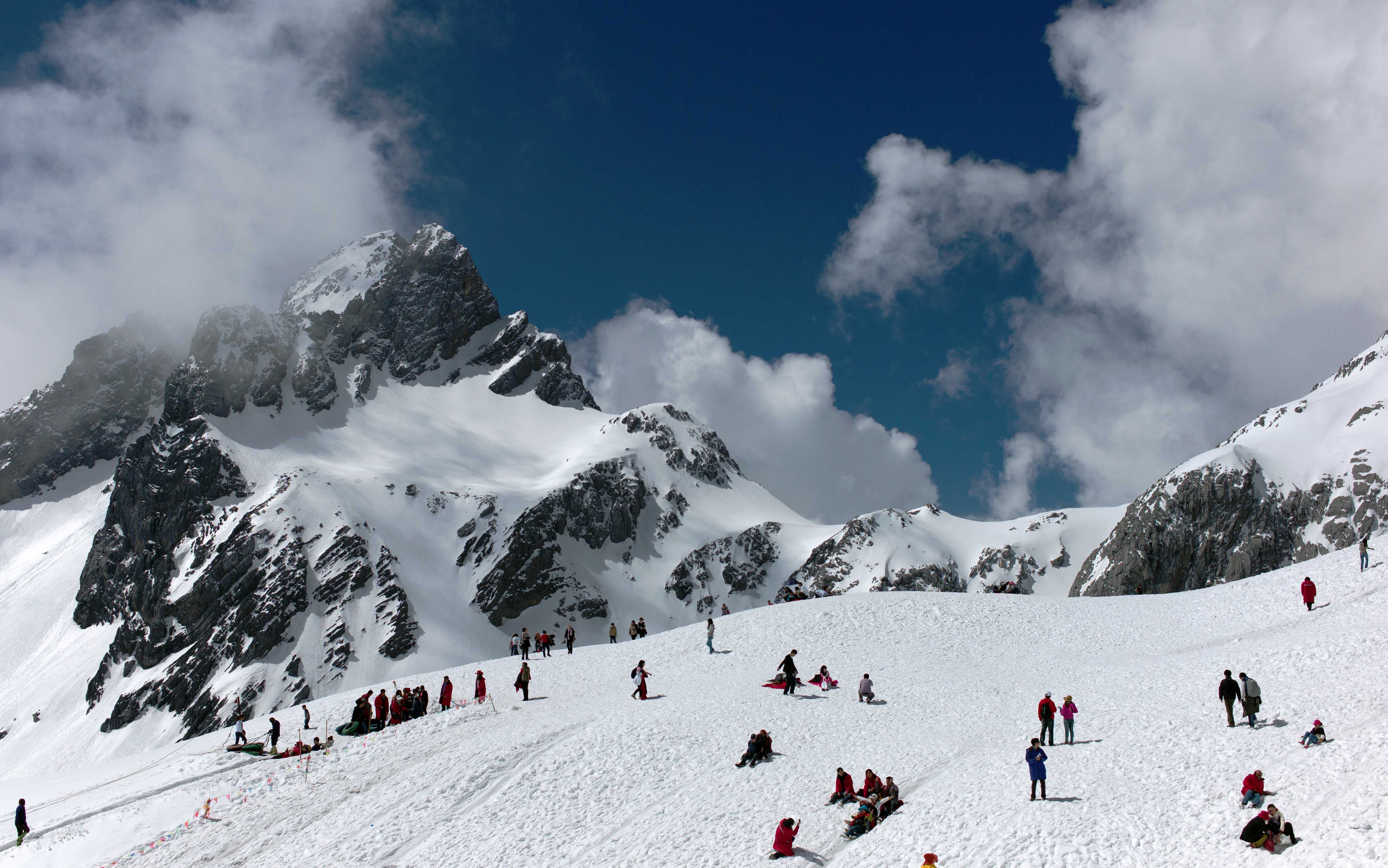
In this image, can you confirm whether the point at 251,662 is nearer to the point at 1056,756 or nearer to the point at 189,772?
the point at 189,772

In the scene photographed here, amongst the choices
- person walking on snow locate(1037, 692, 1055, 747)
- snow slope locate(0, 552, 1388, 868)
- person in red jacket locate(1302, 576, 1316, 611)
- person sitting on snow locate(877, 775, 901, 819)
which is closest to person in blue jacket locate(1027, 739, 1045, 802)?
snow slope locate(0, 552, 1388, 868)

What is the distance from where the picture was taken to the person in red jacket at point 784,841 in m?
20.2

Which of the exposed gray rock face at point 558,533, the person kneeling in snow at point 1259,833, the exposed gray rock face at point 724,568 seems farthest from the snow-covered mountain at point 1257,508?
the person kneeling in snow at point 1259,833

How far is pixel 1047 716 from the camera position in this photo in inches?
995

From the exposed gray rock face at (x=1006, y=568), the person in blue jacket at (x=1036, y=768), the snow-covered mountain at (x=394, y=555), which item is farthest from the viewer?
the exposed gray rock face at (x=1006, y=568)

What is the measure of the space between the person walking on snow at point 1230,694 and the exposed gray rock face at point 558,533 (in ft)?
450

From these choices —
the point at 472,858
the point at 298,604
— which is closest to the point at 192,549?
the point at 298,604

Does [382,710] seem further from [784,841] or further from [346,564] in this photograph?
[346,564]

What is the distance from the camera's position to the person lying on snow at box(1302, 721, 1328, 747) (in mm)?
20844

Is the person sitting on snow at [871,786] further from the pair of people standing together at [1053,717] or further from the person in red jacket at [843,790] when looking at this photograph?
the pair of people standing together at [1053,717]

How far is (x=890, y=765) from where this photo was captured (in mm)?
25500

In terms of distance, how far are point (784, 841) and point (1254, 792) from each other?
32.4ft

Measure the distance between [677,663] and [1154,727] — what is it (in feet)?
69.5

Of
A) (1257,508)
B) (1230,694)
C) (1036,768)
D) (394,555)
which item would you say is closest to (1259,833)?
(1036,768)
